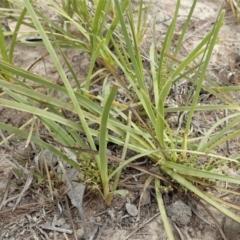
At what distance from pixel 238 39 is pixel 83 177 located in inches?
31.3

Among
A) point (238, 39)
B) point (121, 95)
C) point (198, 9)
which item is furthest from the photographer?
point (198, 9)

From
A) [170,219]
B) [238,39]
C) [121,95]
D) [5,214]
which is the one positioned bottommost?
Answer: [5,214]

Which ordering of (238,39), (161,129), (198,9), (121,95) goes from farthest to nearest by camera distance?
(198,9)
(238,39)
(121,95)
(161,129)

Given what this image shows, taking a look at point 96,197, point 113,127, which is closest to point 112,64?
point 113,127

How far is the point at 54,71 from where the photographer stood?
127 centimetres

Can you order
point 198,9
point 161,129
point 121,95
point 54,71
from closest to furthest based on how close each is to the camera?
point 161,129 → point 121,95 → point 54,71 → point 198,9

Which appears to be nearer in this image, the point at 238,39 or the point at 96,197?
the point at 96,197

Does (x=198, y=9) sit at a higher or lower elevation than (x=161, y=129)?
higher

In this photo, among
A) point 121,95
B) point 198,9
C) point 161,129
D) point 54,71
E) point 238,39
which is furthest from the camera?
point 198,9

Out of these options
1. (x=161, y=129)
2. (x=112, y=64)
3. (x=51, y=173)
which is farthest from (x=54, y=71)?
(x=161, y=129)

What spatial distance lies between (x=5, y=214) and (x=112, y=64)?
533 millimetres

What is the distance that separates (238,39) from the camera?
54.3 inches

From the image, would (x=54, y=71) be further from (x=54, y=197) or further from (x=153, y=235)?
(x=153, y=235)

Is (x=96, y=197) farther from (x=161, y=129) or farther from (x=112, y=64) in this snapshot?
(x=112, y=64)
